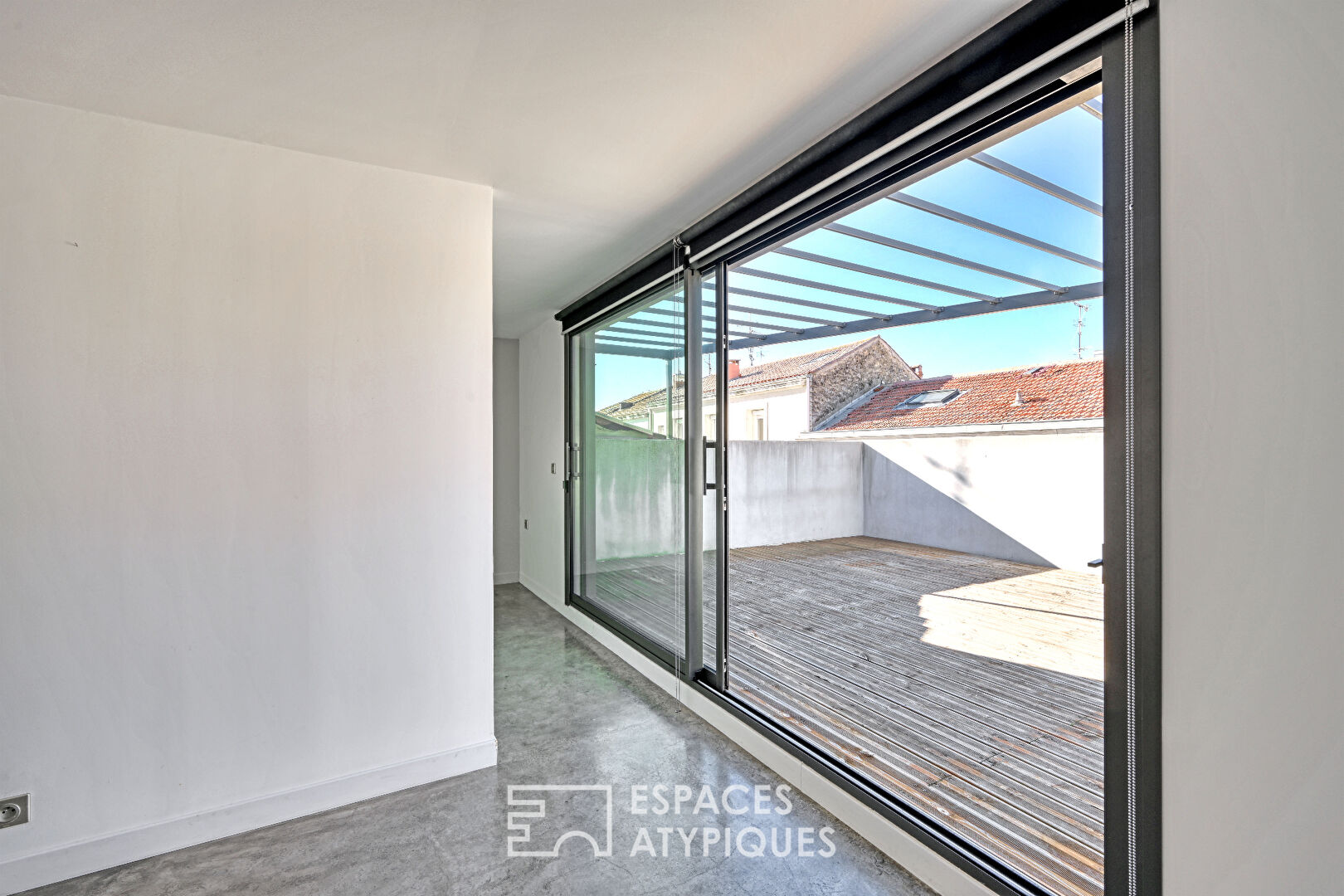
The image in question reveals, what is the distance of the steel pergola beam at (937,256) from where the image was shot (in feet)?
8.83

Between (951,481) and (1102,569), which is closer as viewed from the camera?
(1102,569)

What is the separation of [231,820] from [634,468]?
2542 mm

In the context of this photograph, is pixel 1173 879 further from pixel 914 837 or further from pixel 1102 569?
pixel 914 837

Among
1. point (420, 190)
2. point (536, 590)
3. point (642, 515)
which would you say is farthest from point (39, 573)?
point (536, 590)

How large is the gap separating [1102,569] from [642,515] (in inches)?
110

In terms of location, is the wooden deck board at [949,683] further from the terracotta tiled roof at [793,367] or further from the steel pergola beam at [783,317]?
the terracotta tiled roof at [793,367]

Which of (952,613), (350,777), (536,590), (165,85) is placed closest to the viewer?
(165,85)

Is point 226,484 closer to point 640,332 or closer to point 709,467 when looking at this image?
point 709,467

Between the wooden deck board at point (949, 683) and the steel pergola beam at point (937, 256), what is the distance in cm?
190

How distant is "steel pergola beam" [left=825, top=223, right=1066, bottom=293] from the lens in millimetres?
2691

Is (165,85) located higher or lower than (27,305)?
higher

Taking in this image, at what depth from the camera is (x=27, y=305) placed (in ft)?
6.27

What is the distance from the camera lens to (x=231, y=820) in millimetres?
2127

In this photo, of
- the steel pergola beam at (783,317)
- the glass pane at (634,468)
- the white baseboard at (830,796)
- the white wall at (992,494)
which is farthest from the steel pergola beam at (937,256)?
the white wall at (992,494)
